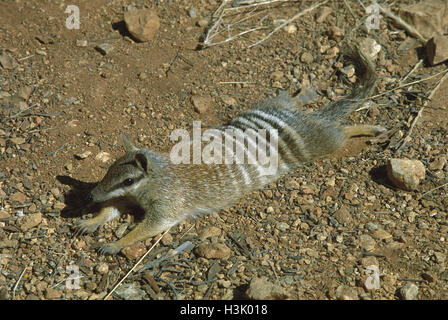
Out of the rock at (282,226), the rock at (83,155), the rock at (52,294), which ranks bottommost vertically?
the rock at (282,226)

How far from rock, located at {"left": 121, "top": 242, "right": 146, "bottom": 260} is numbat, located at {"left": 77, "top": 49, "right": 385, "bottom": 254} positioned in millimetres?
44

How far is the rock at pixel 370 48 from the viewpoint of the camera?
550cm

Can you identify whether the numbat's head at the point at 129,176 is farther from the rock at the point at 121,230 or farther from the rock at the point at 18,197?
the rock at the point at 18,197

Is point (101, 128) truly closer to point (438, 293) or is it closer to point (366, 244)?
point (366, 244)

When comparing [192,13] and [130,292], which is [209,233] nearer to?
[130,292]

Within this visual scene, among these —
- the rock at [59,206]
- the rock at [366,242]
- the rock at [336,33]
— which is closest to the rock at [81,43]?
the rock at [59,206]

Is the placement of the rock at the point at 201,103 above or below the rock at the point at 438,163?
above

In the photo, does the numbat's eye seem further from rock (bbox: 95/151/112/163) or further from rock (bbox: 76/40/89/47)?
rock (bbox: 76/40/89/47)

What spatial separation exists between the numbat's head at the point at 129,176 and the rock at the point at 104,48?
1.72 m

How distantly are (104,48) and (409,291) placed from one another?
404cm

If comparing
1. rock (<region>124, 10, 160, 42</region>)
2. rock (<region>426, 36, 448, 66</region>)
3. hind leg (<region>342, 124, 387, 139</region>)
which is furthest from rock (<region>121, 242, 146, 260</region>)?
rock (<region>426, 36, 448, 66</region>)

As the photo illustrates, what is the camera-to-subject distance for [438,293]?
136 inches

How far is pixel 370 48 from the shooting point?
18.1 ft

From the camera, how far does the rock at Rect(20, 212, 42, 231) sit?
4012 mm
